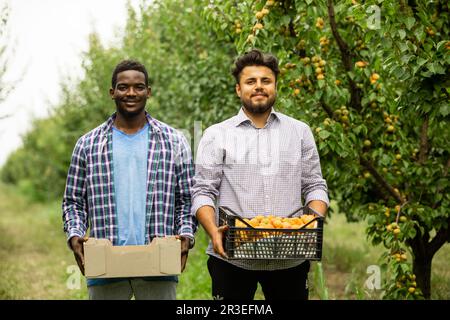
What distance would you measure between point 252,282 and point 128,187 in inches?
31.3

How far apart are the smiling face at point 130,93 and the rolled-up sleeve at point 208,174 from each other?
0.39 metres

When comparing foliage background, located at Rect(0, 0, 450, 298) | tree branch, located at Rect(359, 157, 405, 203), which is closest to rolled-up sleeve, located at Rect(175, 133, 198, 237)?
foliage background, located at Rect(0, 0, 450, 298)

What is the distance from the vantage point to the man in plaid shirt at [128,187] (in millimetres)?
4078

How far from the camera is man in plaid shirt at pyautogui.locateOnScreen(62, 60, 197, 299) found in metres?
4.08

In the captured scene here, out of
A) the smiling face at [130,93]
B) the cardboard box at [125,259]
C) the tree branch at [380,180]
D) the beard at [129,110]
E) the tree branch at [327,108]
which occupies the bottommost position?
the cardboard box at [125,259]

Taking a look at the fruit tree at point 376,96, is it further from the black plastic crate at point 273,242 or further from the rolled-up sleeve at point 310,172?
the black plastic crate at point 273,242

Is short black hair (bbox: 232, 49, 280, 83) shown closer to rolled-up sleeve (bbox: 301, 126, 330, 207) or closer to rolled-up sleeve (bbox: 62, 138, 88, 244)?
rolled-up sleeve (bbox: 301, 126, 330, 207)

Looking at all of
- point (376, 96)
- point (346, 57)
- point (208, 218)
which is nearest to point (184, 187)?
point (208, 218)

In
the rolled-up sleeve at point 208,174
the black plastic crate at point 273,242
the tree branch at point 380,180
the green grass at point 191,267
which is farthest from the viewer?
the green grass at point 191,267

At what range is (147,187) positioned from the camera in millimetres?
4098

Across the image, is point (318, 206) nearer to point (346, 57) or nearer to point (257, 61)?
point (257, 61)

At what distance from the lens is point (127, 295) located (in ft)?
13.6

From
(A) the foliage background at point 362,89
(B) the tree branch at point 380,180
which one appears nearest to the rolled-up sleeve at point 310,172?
(A) the foliage background at point 362,89
